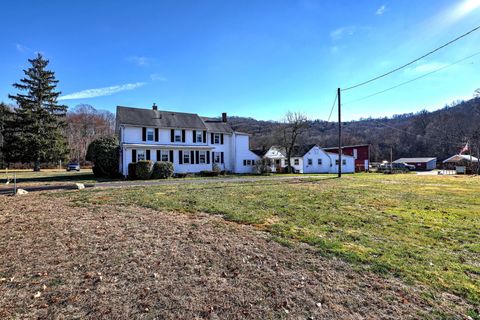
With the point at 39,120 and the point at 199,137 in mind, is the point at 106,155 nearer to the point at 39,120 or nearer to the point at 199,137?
the point at 199,137

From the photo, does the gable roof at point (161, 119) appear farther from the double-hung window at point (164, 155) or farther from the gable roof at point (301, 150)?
the gable roof at point (301, 150)

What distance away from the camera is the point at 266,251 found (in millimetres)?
5125

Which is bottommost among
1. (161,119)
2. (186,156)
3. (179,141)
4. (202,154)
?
(186,156)

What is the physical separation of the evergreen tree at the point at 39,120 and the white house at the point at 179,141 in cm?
1817

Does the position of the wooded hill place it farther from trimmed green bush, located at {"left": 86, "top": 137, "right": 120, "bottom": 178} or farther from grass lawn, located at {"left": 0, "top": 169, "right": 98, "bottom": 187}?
grass lawn, located at {"left": 0, "top": 169, "right": 98, "bottom": 187}

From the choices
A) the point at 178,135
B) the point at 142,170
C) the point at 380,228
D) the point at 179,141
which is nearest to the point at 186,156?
the point at 179,141

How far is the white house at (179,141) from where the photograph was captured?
85.6 feet

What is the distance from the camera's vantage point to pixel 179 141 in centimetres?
2875

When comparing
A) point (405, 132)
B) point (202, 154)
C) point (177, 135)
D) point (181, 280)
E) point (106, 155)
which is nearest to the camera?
point (181, 280)

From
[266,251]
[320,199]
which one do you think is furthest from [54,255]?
[320,199]

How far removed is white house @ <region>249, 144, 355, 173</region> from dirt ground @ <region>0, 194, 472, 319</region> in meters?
34.9

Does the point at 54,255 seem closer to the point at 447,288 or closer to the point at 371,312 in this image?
the point at 371,312

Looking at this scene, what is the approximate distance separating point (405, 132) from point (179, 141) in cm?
8699

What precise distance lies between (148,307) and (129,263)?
1438 millimetres
